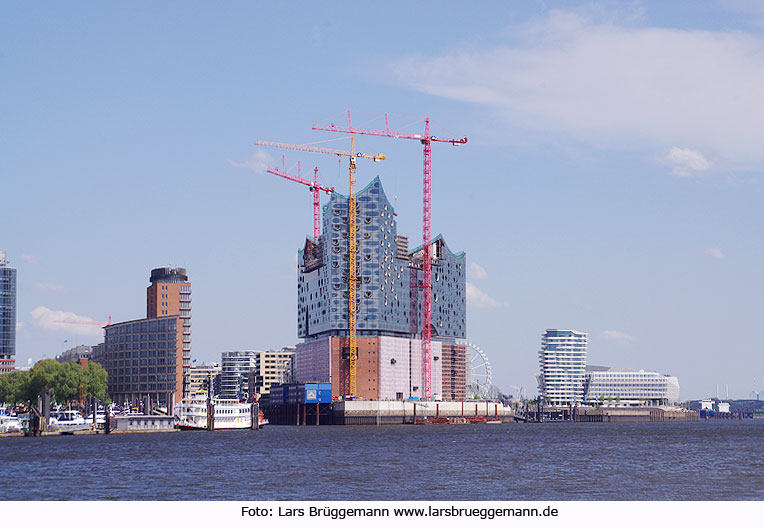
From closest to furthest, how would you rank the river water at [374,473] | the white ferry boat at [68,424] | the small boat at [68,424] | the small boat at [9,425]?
the river water at [374,473], the small boat at [9,425], the small boat at [68,424], the white ferry boat at [68,424]

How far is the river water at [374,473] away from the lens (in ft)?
258

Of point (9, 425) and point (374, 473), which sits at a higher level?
point (9, 425)

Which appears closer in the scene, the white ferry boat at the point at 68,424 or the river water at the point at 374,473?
the river water at the point at 374,473

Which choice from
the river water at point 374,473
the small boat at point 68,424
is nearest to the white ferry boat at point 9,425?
the small boat at point 68,424

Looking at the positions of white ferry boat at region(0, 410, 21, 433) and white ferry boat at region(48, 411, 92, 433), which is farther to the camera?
white ferry boat at region(48, 411, 92, 433)

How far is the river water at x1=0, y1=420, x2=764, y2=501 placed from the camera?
78500 millimetres

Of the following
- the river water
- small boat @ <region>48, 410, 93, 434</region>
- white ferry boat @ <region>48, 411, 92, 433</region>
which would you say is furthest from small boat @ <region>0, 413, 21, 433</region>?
the river water

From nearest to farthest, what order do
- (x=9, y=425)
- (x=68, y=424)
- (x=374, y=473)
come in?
(x=374, y=473), (x=9, y=425), (x=68, y=424)

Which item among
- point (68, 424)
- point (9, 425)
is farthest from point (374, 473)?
point (68, 424)

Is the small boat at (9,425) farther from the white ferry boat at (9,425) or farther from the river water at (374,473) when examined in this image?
the river water at (374,473)

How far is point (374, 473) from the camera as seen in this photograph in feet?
317

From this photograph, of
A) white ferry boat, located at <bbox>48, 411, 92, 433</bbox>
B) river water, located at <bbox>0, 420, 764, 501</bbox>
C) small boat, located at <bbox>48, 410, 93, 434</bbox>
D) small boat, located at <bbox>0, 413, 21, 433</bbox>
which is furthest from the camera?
white ferry boat, located at <bbox>48, 411, 92, 433</bbox>

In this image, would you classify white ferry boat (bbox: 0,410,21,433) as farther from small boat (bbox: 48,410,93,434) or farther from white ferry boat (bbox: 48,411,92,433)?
white ferry boat (bbox: 48,411,92,433)

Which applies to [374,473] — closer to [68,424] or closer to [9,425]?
[9,425]
